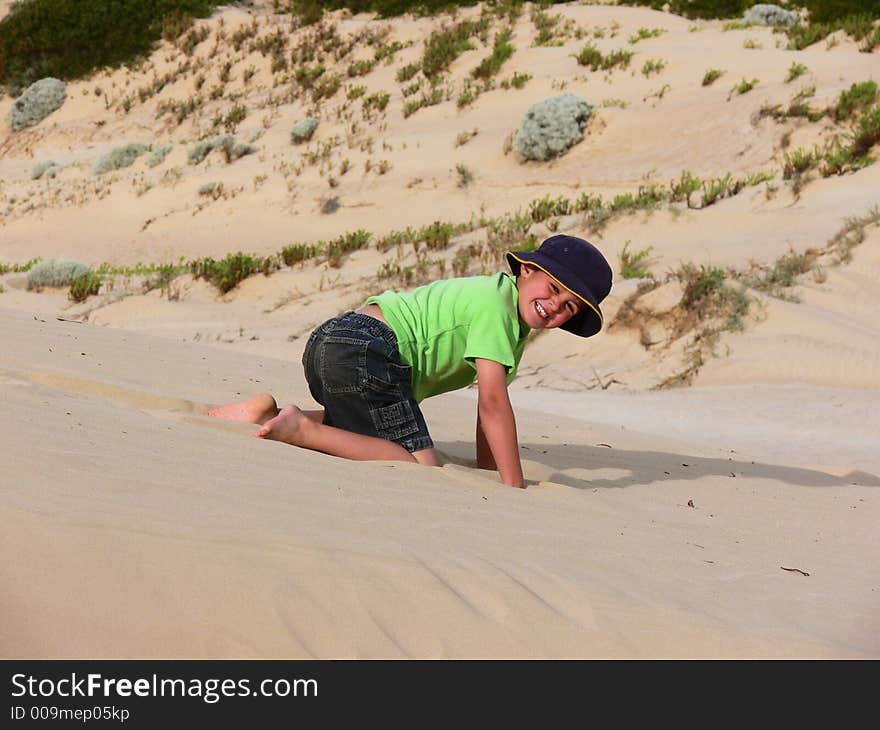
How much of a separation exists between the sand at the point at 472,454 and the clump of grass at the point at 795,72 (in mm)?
268

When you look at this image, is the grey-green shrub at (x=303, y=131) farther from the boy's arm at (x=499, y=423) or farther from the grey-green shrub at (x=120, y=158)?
the boy's arm at (x=499, y=423)

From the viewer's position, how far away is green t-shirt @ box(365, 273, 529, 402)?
→ 12.9 feet

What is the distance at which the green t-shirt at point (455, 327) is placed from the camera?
12.9 feet

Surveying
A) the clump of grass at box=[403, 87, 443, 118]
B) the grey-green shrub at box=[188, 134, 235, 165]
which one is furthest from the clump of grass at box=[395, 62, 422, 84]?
the grey-green shrub at box=[188, 134, 235, 165]

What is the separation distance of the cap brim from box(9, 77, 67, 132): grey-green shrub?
912 inches

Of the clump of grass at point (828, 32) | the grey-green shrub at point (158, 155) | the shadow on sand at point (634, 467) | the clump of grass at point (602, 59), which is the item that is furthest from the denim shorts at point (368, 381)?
the grey-green shrub at point (158, 155)

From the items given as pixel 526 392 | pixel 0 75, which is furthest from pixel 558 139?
pixel 0 75

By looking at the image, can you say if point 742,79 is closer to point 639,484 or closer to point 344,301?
point 344,301

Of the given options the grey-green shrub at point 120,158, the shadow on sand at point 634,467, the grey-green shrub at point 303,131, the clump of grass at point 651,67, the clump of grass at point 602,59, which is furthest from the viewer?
the grey-green shrub at point 120,158

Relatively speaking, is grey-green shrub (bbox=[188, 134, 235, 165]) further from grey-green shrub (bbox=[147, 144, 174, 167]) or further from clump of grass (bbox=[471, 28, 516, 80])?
clump of grass (bbox=[471, 28, 516, 80])

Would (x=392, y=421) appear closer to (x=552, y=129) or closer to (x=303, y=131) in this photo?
(x=552, y=129)

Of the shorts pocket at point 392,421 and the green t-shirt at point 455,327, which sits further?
the shorts pocket at point 392,421

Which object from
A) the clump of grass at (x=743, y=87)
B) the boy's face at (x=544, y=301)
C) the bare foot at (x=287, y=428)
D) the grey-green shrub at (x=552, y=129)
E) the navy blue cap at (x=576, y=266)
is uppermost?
the navy blue cap at (x=576, y=266)

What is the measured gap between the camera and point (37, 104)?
81.1ft
